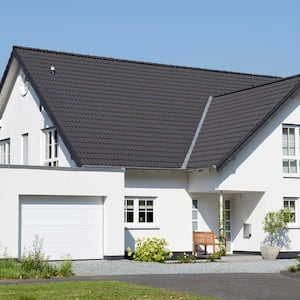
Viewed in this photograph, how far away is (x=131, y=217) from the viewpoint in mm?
27500

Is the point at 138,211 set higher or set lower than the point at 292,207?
lower

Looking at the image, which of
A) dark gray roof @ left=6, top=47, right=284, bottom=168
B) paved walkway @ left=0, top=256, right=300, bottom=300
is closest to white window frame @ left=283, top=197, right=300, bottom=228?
paved walkway @ left=0, top=256, right=300, bottom=300

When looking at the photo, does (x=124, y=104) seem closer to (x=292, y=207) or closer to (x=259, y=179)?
(x=259, y=179)

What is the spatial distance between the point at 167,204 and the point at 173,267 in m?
5.48

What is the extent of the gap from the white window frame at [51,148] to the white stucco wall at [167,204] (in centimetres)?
329

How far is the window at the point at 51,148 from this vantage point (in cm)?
2906

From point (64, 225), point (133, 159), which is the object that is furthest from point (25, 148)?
point (64, 225)

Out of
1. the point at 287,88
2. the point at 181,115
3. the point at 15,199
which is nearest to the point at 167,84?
the point at 181,115

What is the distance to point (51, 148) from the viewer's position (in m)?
29.6

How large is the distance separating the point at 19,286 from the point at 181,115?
618 inches

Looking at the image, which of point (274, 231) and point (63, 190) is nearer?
point (63, 190)

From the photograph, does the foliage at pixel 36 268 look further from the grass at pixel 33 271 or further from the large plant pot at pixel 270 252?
the large plant pot at pixel 270 252

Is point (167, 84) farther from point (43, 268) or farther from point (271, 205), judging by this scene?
point (43, 268)

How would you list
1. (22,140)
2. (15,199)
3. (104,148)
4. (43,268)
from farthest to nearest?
1. (22,140)
2. (104,148)
3. (15,199)
4. (43,268)
